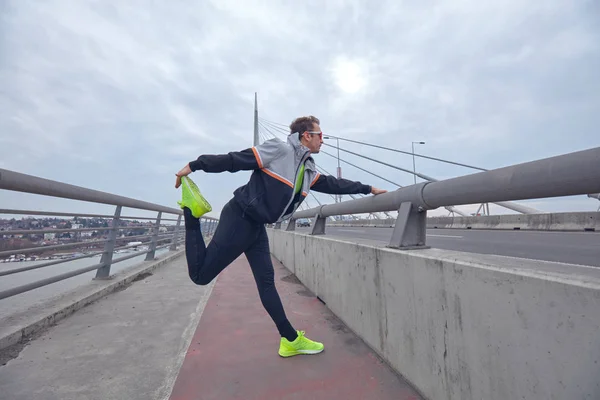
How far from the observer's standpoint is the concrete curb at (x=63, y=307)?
2170mm

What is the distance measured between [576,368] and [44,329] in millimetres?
3192

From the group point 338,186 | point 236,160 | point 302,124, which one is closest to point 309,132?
point 302,124

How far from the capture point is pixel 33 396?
5.33 feet

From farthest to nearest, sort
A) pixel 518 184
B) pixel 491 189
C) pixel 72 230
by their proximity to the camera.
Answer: pixel 72 230
pixel 491 189
pixel 518 184

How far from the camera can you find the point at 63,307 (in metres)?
2.75

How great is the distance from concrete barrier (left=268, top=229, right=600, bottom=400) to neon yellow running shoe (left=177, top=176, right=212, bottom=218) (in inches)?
47.6

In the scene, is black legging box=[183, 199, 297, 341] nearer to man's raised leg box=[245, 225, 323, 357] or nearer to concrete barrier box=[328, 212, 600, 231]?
man's raised leg box=[245, 225, 323, 357]

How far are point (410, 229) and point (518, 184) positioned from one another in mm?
787

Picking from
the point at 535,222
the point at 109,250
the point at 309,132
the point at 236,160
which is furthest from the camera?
the point at 535,222

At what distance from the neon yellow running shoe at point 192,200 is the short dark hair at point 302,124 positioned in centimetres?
88

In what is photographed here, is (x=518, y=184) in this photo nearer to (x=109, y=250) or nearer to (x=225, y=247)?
(x=225, y=247)

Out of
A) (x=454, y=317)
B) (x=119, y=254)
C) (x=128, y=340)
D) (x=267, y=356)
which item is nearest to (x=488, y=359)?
(x=454, y=317)

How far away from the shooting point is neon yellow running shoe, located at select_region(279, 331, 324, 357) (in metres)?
2.25

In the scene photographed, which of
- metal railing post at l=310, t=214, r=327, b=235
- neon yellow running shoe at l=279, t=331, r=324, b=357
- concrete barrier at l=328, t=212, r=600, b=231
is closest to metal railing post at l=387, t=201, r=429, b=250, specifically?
neon yellow running shoe at l=279, t=331, r=324, b=357
